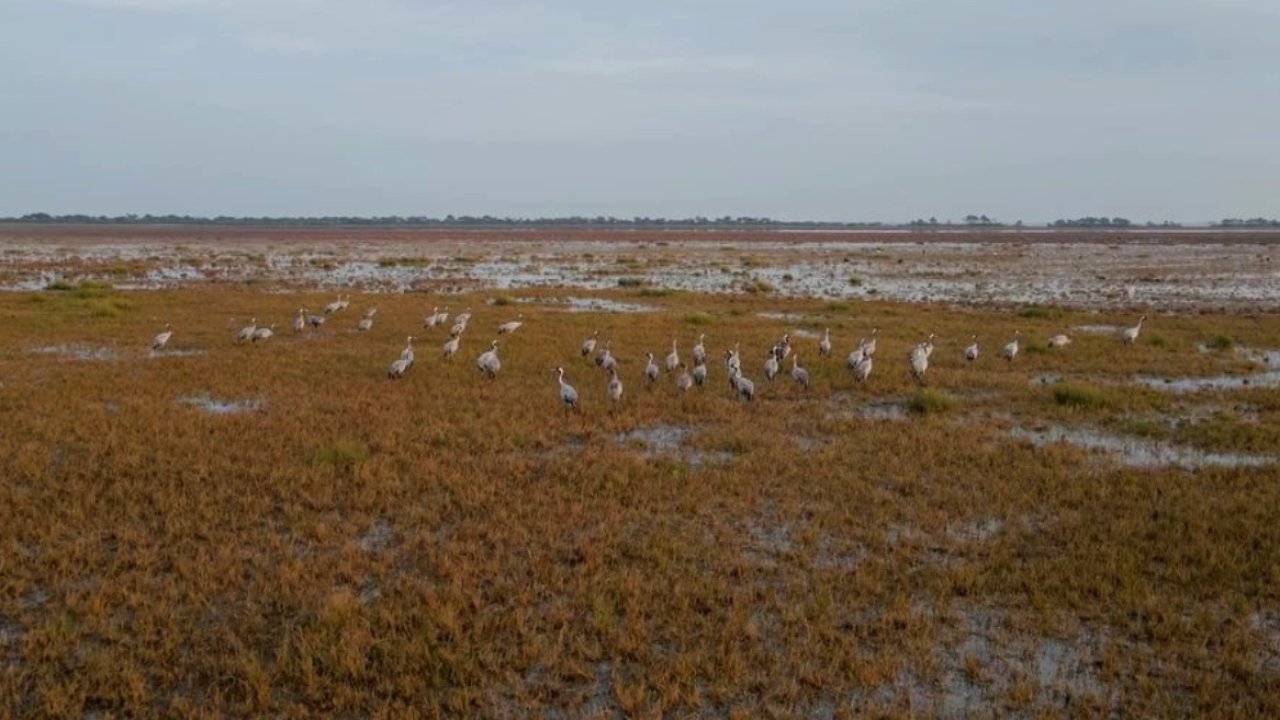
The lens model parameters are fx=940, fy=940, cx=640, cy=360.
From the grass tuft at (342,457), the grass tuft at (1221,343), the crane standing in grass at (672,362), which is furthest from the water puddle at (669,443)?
the grass tuft at (1221,343)

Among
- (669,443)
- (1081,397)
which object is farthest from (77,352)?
(1081,397)

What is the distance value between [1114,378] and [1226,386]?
1.70 meters

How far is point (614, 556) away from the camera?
26.7 ft

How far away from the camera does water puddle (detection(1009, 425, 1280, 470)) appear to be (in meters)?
11.1

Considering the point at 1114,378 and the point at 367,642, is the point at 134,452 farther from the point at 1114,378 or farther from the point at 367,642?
the point at 1114,378

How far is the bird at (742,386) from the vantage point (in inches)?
567

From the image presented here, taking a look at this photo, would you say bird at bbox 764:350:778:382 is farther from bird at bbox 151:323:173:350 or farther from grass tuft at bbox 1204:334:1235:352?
bird at bbox 151:323:173:350

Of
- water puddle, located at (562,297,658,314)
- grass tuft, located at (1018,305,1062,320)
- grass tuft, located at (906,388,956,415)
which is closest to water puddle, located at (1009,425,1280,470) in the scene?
grass tuft, located at (906,388,956,415)

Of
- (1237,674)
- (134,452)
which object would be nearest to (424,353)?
(134,452)

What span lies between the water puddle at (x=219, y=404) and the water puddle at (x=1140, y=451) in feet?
35.0

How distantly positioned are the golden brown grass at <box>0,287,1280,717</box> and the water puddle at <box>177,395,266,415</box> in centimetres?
21

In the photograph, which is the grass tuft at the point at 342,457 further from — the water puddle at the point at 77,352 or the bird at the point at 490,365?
the water puddle at the point at 77,352

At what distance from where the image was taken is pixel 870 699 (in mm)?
5918

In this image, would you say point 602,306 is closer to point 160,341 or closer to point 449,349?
point 449,349
